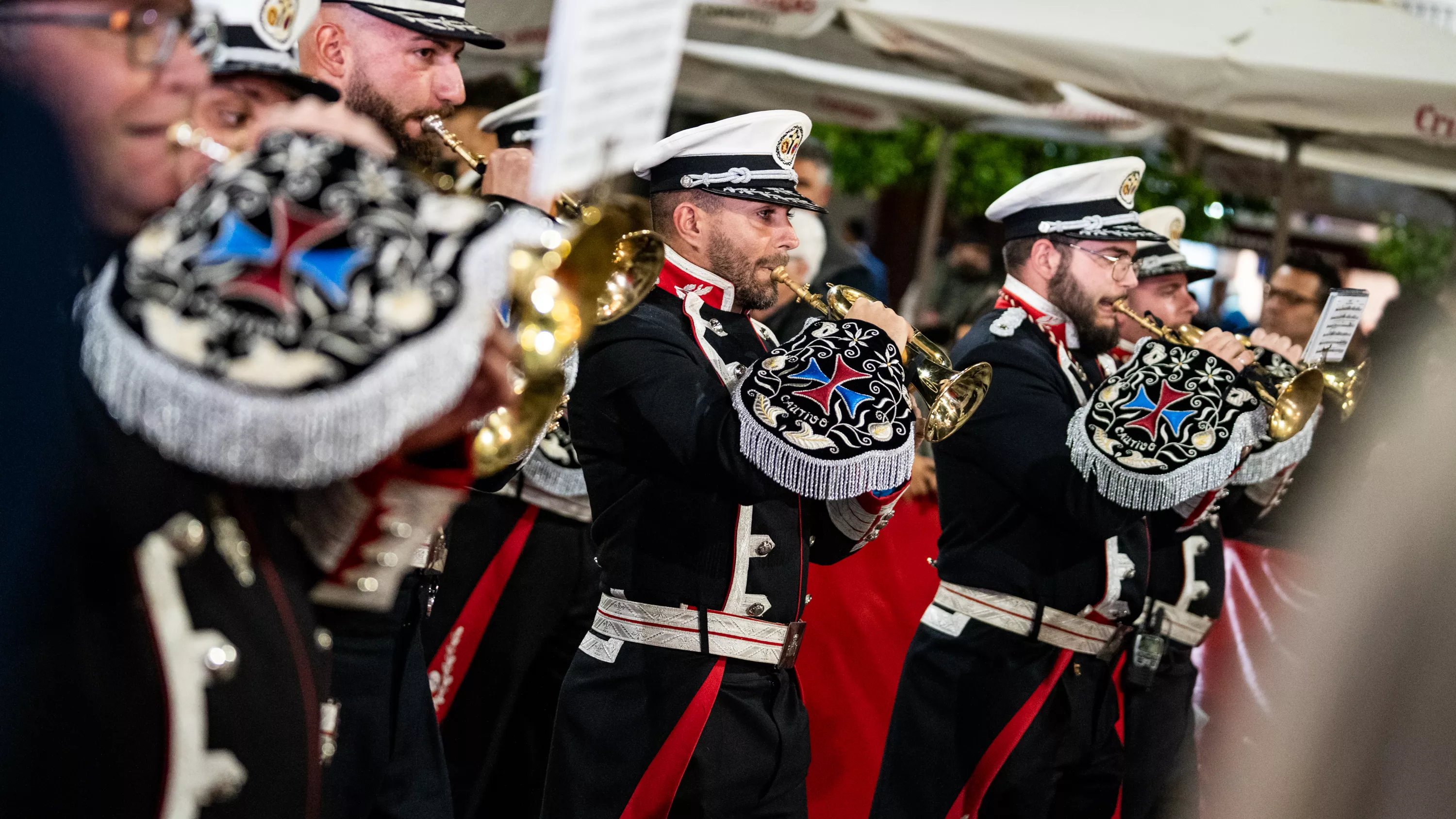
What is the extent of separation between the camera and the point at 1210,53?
6723 mm

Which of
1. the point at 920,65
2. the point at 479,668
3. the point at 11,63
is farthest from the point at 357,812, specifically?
the point at 920,65

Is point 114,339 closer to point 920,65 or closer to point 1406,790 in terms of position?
point 1406,790

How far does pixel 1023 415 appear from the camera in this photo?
4258 millimetres

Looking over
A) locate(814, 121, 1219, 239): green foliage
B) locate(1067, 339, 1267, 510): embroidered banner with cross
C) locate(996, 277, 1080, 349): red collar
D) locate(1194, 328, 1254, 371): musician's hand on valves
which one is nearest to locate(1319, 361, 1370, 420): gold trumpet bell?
locate(1194, 328, 1254, 371): musician's hand on valves

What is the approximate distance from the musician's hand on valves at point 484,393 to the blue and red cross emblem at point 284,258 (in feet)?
0.86

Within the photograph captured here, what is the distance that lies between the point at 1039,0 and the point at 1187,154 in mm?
2835

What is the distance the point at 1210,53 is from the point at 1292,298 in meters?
1.20

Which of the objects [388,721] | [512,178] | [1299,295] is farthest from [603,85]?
[1299,295]

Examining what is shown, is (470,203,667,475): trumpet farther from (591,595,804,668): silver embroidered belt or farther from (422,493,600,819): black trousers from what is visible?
(422,493,600,819): black trousers

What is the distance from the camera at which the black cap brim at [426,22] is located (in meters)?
3.08

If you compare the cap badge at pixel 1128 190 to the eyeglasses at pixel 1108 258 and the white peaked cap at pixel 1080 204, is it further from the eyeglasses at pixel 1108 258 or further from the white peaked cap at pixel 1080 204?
the eyeglasses at pixel 1108 258

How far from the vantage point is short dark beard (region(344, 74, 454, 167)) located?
122 inches

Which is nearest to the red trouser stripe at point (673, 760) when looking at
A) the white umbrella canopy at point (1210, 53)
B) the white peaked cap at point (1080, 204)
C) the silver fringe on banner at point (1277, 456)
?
the white peaked cap at point (1080, 204)

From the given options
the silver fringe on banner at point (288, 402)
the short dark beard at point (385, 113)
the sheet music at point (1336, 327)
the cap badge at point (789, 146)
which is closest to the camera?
the silver fringe on banner at point (288, 402)
